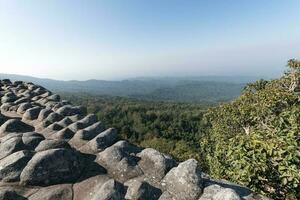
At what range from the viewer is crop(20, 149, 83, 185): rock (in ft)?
18.3

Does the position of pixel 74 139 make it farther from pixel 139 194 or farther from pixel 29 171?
pixel 139 194

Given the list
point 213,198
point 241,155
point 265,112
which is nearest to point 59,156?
point 213,198

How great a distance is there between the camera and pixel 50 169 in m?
5.70

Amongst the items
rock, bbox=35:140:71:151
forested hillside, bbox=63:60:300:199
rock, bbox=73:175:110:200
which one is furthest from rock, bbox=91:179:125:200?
forested hillside, bbox=63:60:300:199

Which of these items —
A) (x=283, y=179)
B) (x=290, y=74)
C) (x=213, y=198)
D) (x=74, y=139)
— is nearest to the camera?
(x=213, y=198)

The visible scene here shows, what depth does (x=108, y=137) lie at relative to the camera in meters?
7.82

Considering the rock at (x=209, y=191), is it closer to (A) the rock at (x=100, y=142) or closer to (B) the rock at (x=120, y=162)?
(B) the rock at (x=120, y=162)

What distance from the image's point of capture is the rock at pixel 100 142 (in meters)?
7.34

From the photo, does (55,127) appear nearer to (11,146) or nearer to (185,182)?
(11,146)

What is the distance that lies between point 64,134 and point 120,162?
2843mm

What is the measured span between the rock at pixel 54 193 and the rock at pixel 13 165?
650 mm

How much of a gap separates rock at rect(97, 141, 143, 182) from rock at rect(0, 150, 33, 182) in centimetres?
159

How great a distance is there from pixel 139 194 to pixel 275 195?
4.43m

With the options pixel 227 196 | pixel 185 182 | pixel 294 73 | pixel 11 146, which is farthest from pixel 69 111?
pixel 294 73
